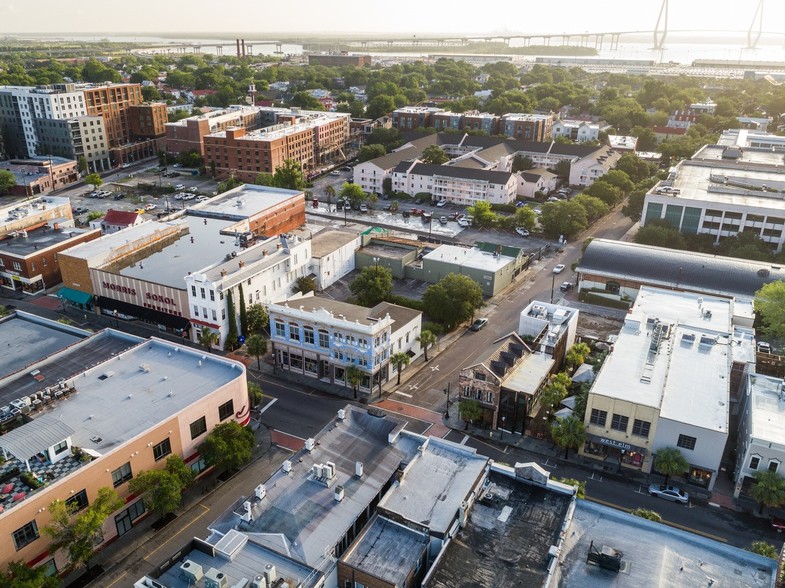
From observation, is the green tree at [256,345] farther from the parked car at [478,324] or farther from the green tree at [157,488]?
the parked car at [478,324]

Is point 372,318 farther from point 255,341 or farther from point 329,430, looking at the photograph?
point 329,430

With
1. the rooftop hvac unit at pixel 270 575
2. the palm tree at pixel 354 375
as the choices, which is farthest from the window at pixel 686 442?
the rooftop hvac unit at pixel 270 575

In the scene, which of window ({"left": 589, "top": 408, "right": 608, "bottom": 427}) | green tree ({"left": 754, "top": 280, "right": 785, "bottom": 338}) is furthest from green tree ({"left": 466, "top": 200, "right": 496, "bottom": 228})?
window ({"left": 589, "top": 408, "right": 608, "bottom": 427})

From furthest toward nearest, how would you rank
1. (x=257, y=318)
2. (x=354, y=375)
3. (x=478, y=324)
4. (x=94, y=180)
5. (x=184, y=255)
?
(x=94, y=180)
(x=184, y=255)
(x=478, y=324)
(x=257, y=318)
(x=354, y=375)

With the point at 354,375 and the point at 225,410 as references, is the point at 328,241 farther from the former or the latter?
the point at 225,410

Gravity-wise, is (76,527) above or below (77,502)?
below

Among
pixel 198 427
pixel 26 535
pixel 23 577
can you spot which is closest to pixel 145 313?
pixel 198 427
